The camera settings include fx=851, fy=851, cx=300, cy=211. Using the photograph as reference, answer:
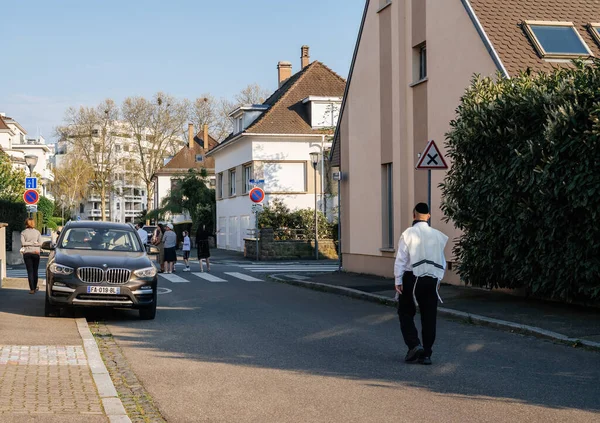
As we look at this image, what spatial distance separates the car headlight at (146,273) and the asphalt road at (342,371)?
0.76 m

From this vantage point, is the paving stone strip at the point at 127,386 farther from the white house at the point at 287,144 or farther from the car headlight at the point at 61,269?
the white house at the point at 287,144

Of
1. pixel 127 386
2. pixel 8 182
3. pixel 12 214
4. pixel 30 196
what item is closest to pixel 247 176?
pixel 8 182

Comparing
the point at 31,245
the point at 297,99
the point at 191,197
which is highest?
the point at 297,99

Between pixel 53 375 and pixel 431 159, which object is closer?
pixel 53 375

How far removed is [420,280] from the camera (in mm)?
9289

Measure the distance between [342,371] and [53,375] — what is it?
9.44 feet

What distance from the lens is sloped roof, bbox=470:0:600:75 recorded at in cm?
1678

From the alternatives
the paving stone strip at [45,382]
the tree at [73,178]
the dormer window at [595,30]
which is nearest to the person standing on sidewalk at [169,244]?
the dormer window at [595,30]

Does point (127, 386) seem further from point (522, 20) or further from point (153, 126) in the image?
point (153, 126)

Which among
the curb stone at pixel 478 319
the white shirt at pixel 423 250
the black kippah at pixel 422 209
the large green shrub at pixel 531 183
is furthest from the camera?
the large green shrub at pixel 531 183

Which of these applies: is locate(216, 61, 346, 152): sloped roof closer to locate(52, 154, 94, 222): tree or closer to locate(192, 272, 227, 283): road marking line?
locate(192, 272, 227, 283): road marking line

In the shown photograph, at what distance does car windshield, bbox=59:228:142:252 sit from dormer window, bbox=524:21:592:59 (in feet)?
29.0

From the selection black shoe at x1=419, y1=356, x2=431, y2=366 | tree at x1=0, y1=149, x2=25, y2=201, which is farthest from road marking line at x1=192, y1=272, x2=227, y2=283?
tree at x1=0, y1=149, x2=25, y2=201

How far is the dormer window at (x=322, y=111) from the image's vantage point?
46156mm
